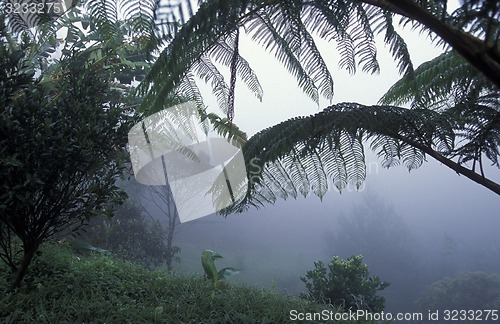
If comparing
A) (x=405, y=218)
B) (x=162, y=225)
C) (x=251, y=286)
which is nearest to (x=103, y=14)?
(x=251, y=286)

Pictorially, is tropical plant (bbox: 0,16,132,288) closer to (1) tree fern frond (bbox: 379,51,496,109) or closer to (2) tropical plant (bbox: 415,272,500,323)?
(1) tree fern frond (bbox: 379,51,496,109)

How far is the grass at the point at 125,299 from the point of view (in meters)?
1.90

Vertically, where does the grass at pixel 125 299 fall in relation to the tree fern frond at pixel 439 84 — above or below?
below

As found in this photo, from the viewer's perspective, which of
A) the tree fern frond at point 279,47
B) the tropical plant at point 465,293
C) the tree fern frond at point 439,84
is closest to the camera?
the tree fern frond at point 279,47

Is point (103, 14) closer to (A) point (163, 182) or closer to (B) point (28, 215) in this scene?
(B) point (28, 215)

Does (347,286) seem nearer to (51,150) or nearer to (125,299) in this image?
(125,299)

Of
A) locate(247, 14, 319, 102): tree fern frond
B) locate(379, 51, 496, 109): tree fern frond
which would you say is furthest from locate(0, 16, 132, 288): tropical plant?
locate(379, 51, 496, 109): tree fern frond

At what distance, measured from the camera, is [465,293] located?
9.05 ft

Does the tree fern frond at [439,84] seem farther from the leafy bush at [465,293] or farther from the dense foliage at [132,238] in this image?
the dense foliage at [132,238]

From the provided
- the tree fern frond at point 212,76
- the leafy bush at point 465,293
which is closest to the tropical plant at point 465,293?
the leafy bush at point 465,293

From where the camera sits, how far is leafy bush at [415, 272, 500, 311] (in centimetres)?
267

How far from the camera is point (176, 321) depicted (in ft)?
6.10

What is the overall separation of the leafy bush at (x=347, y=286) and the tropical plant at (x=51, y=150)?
1.56 meters

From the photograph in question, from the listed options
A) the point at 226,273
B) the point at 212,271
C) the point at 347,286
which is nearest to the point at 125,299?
the point at 212,271
